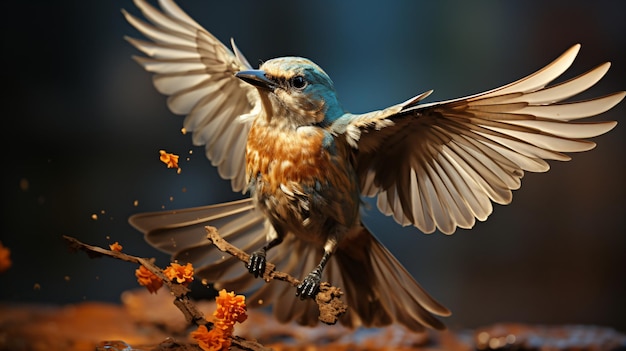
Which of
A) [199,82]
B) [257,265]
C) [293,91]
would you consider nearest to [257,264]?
[257,265]

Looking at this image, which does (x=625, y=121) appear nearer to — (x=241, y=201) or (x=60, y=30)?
(x=241, y=201)

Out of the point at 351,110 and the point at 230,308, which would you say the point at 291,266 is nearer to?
the point at 230,308

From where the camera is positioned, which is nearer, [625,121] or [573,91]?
[573,91]

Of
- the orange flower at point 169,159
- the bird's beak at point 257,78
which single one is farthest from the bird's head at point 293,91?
the orange flower at point 169,159

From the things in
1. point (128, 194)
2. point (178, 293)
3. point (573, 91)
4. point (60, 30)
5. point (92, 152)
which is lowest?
point (178, 293)

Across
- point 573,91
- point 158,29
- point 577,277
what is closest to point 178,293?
point 158,29

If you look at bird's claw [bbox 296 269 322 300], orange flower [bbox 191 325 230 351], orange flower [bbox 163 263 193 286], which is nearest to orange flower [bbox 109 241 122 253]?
orange flower [bbox 163 263 193 286]

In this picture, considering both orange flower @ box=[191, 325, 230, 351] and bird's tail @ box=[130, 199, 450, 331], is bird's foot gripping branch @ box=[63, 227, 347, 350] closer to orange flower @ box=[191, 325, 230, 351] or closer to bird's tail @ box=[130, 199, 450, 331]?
orange flower @ box=[191, 325, 230, 351]

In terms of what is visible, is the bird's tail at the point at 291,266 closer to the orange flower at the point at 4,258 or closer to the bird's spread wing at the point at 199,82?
the bird's spread wing at the point at 199,82
